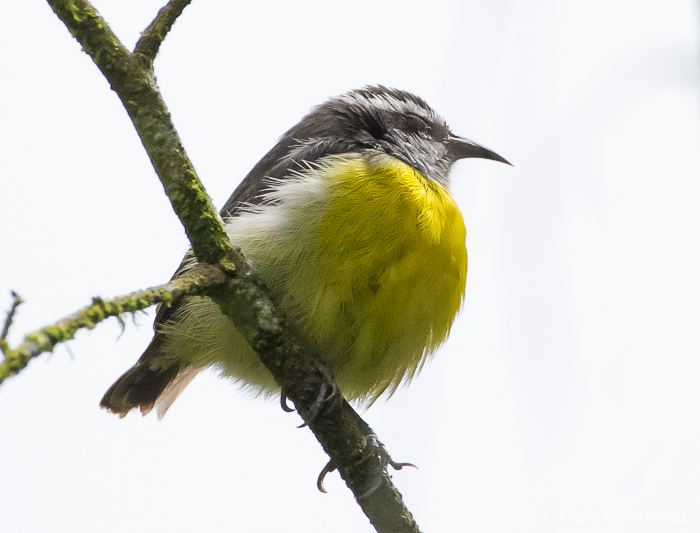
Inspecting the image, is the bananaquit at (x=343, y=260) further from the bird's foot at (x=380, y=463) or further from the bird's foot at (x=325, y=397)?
the bird's foot at (x=380, y=463)

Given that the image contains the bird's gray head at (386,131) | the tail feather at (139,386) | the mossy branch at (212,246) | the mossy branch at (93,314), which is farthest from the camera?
the tail feather at (139,386)

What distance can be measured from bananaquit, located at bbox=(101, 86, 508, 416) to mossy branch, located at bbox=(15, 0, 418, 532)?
19 cm

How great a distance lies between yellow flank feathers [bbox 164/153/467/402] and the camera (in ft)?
11.4

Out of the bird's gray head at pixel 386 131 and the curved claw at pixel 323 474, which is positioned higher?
the bird's gray head at pixel 386 131

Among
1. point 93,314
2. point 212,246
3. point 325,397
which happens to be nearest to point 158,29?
point 212,246

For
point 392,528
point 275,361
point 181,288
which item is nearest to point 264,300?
point 275,361

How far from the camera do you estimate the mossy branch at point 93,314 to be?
172 centimetres

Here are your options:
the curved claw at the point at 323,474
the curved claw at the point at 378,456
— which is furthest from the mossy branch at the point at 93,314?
the curved claw at the point at 323,474

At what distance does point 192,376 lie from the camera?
16.1 feet

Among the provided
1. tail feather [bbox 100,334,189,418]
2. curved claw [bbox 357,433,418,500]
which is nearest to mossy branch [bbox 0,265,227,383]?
curved claw [bbox 357,433,418,500]

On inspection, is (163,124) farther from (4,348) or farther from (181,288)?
(4,348)

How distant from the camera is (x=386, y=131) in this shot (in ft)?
14.5

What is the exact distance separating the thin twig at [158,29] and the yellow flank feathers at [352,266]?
3.90 feet

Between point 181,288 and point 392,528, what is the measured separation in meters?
1.69
